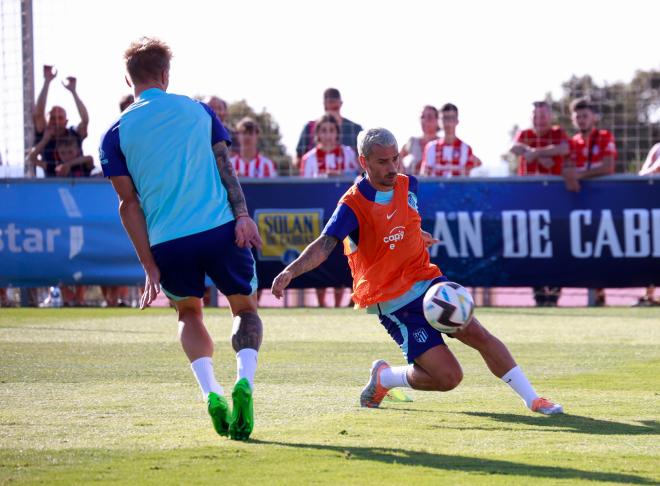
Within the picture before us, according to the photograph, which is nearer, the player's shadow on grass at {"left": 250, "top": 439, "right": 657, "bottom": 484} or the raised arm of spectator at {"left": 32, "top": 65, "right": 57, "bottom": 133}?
the player's shadow on grass at {"left": 250, "top": 439, "right": 657, "bottom": 484}

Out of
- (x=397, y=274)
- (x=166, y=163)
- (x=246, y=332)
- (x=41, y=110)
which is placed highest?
(x=41, y=110)

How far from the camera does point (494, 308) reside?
16625 millimetres

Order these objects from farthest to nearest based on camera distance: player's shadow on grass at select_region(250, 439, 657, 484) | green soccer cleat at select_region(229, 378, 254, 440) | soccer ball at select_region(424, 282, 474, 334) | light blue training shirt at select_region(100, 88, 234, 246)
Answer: soccer ball at select_region(424, 282, 474, 334)
light blue training shirt at select_region(100, 88, 234, 246)
green soccer cleat at select_region(229, 378, 254, 440)
player's shadow on grass at select_region(250, 439, 657, 484)

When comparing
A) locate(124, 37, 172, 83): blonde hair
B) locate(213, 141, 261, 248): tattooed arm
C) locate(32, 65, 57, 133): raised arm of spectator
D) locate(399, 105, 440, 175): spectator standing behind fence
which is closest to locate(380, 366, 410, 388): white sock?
locate(213, 141, 261, 248): tattooed arm

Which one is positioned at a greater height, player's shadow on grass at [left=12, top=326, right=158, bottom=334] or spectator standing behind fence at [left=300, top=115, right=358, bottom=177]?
spectator standing behind fence at [left=300, top=115, right=358, bottom=177]

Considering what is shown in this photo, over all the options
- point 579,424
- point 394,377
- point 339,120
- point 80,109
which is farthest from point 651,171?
point 579,424

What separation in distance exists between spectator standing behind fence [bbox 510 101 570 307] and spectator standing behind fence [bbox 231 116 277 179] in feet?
11.4

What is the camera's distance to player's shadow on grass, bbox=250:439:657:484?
5090 mm

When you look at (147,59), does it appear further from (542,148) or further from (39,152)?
(39,152)

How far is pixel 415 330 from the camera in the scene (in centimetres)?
712

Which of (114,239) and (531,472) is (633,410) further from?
(114,239)

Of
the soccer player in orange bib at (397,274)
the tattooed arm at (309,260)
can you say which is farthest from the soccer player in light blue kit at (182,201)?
the soccer player in orange bib at (397,274)

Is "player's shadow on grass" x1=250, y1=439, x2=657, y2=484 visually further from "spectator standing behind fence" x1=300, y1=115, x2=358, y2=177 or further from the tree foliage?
the tree foliage

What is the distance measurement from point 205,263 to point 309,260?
24.6 inches
